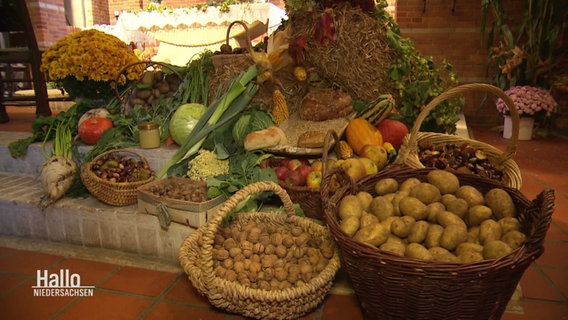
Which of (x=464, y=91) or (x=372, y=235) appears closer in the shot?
(x=372, y=235)

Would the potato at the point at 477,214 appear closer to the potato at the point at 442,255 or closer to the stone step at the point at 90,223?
the potato at the point at 442,255

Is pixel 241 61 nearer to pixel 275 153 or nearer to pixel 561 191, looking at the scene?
pixel 275 153

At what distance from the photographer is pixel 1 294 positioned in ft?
6.03

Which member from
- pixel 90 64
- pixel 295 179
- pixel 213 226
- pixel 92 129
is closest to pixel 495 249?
pixel 213 226

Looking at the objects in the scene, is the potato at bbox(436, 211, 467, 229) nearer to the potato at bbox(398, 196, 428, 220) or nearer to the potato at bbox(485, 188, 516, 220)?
the potato at bbox(398, 196, 428, 220)

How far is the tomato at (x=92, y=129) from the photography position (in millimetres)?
2754

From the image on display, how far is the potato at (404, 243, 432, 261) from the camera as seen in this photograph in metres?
1.32

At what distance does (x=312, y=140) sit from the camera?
238 centimetres

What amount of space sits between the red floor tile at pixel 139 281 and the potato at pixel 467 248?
4.31 ft

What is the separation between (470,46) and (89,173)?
573 centimetres

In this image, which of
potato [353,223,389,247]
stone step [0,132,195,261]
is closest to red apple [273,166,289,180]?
stone step [0,132,195,261]

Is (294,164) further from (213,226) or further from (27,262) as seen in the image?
(27,262)

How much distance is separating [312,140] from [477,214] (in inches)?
42.9

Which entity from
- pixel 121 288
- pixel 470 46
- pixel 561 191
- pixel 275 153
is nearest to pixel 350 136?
pixel 275 153
